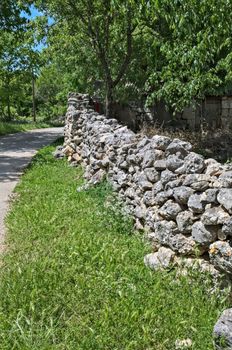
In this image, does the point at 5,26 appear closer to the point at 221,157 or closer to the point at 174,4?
the point at 221,157

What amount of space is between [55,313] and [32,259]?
1.11 metres

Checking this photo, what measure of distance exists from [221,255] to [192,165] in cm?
118

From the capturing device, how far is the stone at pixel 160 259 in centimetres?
400

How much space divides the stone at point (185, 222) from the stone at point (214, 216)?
270 millimetres

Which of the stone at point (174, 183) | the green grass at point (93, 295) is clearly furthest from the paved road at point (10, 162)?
the stone at point (174, 183)

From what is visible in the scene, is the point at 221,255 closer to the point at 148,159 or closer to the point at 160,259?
the point at 160,259

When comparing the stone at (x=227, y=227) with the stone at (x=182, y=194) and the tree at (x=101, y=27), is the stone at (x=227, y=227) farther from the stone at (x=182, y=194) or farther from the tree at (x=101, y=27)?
the tree at (x=101, y=27)

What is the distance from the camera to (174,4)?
559 centimetres

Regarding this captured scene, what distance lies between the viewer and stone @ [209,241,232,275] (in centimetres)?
322

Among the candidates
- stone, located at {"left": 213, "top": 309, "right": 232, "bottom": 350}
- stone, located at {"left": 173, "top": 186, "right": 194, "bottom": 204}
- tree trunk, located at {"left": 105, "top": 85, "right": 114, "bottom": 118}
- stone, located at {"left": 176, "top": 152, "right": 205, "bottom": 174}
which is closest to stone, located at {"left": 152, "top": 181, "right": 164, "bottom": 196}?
stone, located at {"left": 176, "top": 152, "right": 205, "bottom": 174}

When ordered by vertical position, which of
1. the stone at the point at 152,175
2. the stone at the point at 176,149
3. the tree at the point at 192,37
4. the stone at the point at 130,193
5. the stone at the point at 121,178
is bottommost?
the stone at the point at 130,193

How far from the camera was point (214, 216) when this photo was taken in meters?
3.46

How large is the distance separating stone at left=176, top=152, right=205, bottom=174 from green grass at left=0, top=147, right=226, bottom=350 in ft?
3.11

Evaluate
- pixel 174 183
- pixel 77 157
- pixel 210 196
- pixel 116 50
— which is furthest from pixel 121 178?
pixel 116 50
